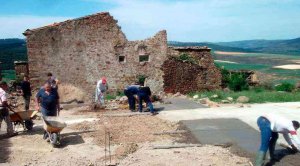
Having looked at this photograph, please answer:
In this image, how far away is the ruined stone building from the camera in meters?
22.4

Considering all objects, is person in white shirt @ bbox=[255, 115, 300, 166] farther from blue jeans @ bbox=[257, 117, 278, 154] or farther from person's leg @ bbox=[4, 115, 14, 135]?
person's leg @ bbox=[4, 115, 14, 135]

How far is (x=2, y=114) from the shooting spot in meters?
12.5

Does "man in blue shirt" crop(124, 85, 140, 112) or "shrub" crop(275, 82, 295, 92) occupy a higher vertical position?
"man in blue shirt" crop(124, 85, 140, 112)

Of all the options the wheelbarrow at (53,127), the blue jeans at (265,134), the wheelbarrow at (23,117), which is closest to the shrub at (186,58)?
the wheelbarrow at (23,117)

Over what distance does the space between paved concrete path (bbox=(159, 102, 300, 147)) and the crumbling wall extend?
20.7 feet

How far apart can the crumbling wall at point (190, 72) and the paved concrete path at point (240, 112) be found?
20.7 feet

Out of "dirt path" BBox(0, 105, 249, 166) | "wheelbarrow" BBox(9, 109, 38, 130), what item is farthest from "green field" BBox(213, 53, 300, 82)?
"wheelbarrow" BBox(9, 109, 38, 130)

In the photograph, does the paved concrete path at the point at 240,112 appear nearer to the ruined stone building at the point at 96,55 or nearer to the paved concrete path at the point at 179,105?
the paved concrete path at the point at 179,105

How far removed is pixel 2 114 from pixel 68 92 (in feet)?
32.2

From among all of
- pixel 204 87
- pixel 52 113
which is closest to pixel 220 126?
pixel 52 113

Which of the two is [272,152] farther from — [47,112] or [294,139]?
[47,112]

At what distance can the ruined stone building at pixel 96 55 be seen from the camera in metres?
22.4

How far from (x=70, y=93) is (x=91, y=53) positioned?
262 centimetres

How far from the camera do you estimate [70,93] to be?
2223cm
